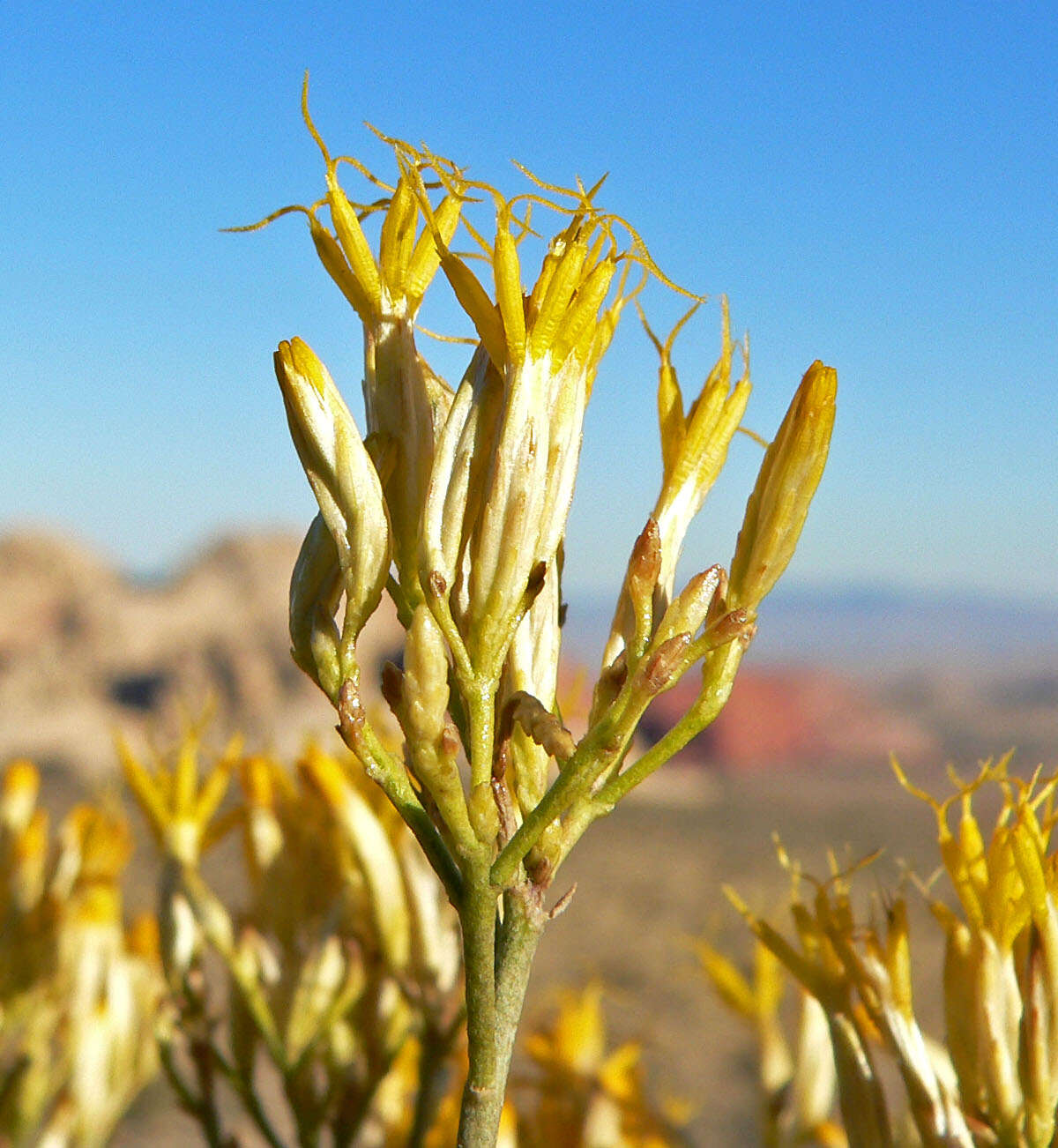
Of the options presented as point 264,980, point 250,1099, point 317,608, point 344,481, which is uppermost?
point 344,481

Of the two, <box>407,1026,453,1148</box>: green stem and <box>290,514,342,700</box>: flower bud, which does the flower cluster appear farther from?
<box>290,514,342,700</box>: flower bud

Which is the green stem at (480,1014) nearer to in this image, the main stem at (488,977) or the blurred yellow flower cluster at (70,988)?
the main stem at (488,977)

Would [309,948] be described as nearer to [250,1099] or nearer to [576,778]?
[250,1099]

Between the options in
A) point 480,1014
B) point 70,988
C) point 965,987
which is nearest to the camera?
point 480,1014

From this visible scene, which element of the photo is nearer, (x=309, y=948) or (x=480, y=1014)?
(x=480, y=1014)

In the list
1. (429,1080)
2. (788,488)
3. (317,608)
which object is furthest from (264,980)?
(788,488)

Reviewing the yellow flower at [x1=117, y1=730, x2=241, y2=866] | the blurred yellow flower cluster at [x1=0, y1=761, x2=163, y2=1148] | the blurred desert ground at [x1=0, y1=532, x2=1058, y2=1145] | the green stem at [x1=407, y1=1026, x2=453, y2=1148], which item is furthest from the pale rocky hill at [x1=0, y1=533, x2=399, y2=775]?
the green stem at [x1=407, y1=1026, x2=453, y2=1148]
